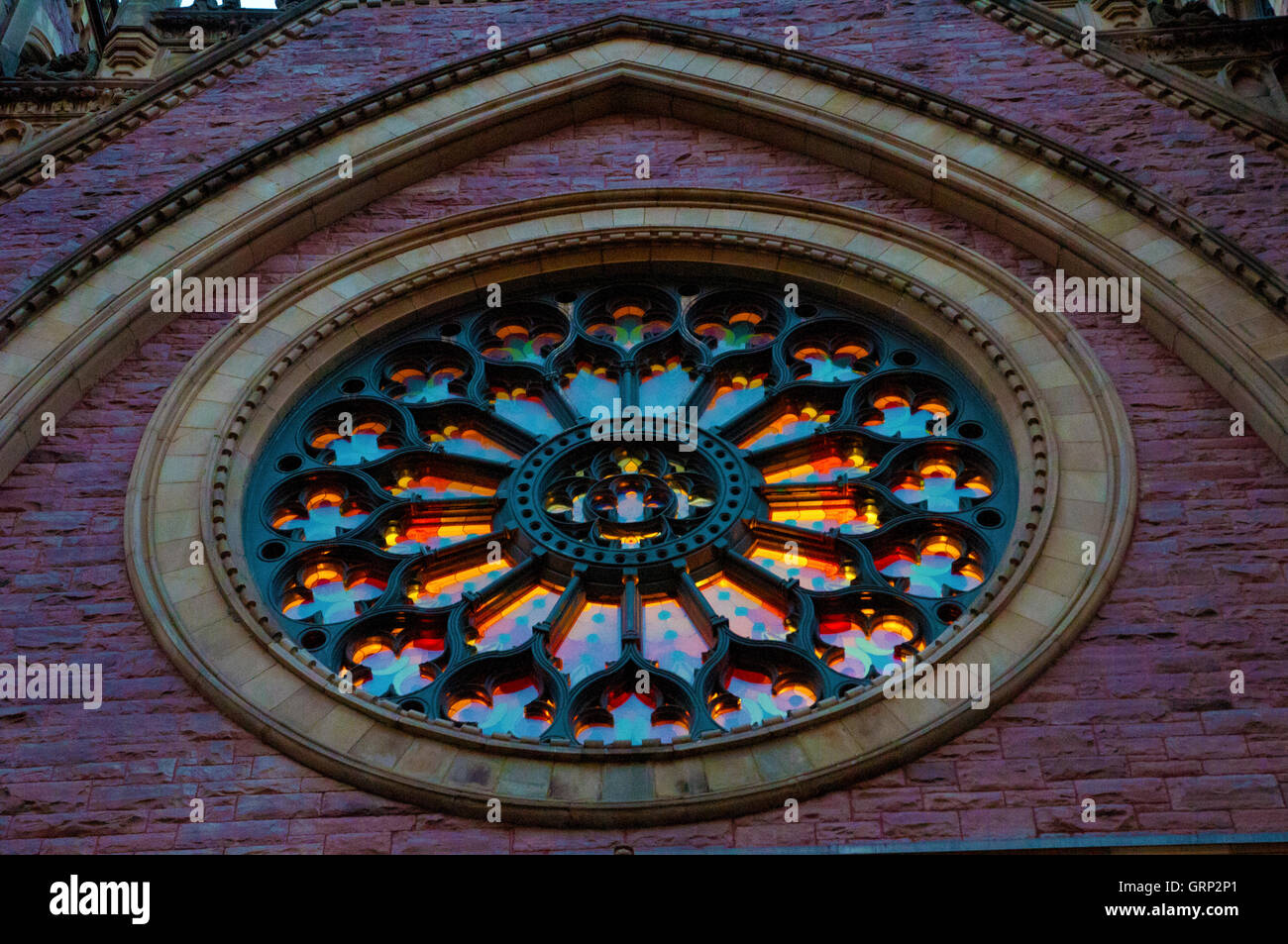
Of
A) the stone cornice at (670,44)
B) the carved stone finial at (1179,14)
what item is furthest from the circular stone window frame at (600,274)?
the carved stone finial at (1179,14)

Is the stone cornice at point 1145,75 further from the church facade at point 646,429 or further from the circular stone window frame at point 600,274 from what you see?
the circular stone window frame at point 600,274

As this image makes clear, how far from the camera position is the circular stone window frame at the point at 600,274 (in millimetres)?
10414

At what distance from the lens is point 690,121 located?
15617 mm

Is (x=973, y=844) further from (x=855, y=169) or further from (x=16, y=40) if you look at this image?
(x=16, y=40)

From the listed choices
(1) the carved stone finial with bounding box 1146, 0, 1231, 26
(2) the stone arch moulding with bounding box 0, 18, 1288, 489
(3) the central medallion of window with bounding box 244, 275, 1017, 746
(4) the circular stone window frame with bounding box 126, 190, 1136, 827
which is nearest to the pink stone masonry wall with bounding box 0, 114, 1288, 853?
(4) the circular stone window frame with bounding box 126, 190, 1136, 827

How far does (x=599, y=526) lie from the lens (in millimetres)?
12516

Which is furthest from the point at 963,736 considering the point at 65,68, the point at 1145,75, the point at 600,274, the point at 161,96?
the point at 65,68

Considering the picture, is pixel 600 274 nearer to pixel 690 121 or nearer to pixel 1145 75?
pixel 690 121

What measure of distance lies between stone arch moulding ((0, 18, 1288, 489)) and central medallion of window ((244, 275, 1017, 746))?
1.23 m

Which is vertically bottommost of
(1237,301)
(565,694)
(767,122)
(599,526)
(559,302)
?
(565,694)

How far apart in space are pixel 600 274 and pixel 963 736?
5545 millimetres

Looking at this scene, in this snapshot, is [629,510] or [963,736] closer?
[963,736]

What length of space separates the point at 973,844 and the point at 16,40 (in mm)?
14250
